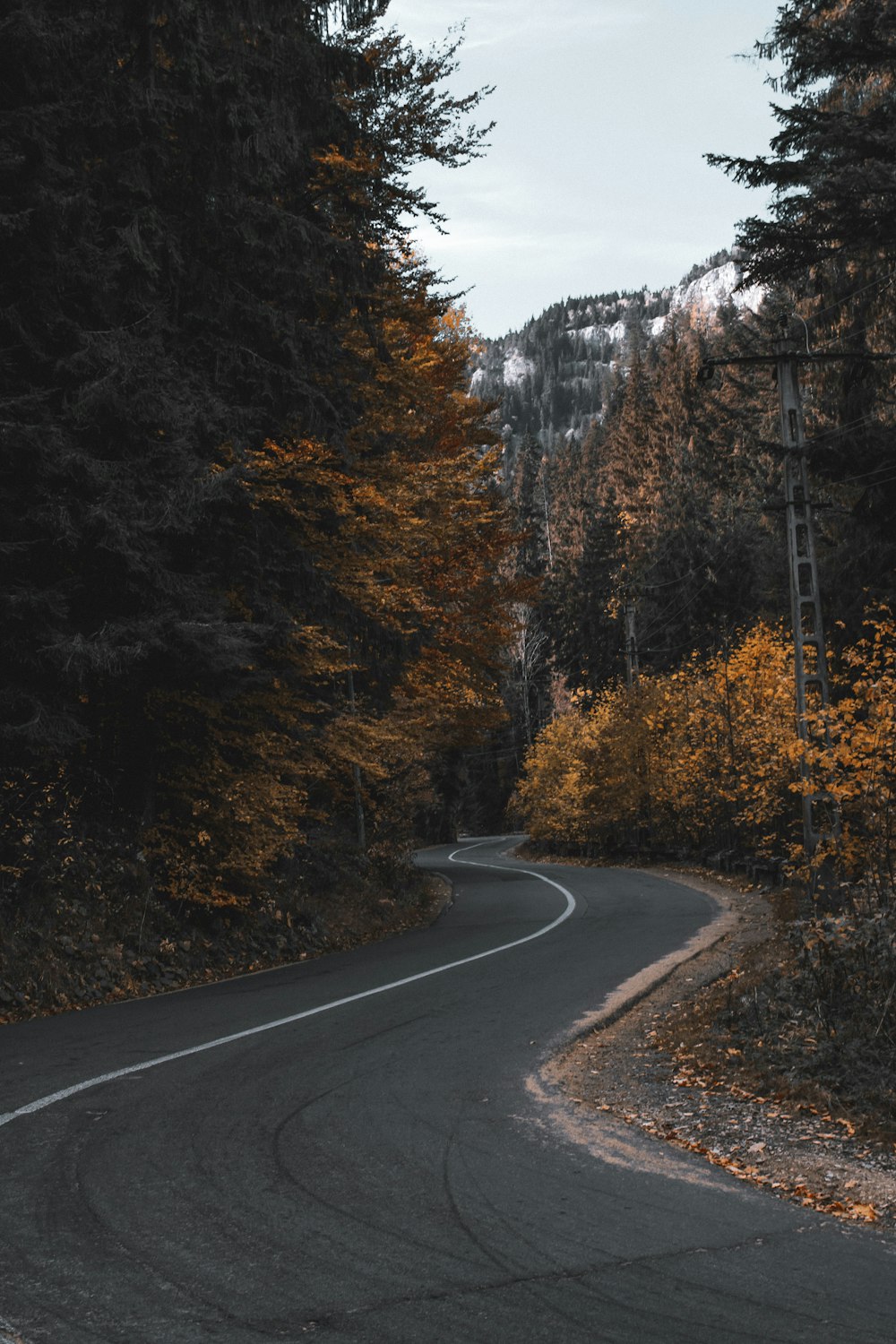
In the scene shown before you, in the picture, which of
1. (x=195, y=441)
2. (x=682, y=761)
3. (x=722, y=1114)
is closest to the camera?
(x=722, y=1114)

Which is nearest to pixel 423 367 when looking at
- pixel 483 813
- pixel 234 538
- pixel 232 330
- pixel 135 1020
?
pixel 232 330

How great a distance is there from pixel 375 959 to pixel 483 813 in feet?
203

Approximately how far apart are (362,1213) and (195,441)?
33.1 feet

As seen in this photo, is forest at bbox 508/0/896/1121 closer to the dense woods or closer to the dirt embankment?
the dense woods

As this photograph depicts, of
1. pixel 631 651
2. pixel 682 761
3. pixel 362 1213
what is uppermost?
pixel 631 651

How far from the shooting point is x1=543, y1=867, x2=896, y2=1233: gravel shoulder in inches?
203

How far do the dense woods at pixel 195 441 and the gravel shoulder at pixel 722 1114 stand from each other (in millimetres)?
6100

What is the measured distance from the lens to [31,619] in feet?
36.4

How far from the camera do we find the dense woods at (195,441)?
36.9 feet

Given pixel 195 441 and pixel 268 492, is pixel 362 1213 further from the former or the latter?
pixel 268 492

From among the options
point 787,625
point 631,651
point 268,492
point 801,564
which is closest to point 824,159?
point 801,564

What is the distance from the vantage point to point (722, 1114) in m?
6.54

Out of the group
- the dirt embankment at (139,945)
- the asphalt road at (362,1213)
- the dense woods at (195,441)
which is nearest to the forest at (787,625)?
the asphalt road at (362,1213)

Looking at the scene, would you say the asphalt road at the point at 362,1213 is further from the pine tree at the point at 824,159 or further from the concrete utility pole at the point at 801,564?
the pine tree at the point at 824,159
